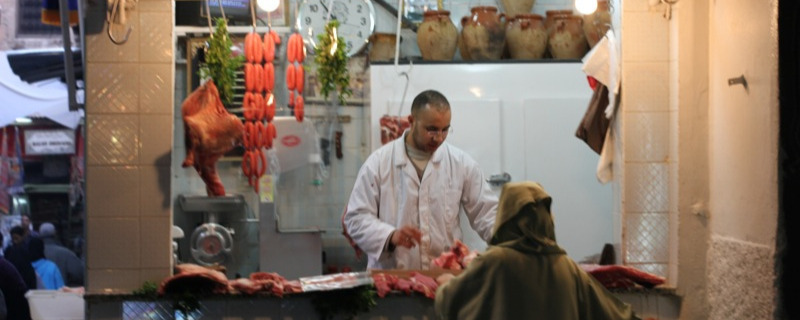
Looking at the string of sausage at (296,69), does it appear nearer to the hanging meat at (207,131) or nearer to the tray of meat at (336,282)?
the hanging meat at (207,131)

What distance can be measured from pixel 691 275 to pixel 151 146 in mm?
3254

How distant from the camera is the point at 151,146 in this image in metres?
6.25

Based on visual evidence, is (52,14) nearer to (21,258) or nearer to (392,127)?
(392,127)

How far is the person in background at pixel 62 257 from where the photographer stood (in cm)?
1212

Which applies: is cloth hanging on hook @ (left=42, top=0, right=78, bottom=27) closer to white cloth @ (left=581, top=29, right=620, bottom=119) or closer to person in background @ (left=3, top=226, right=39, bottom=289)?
white cloth @ (left=581, top=29, right=620, bottom=119)

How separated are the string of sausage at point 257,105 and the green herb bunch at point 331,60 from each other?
563 millimetres

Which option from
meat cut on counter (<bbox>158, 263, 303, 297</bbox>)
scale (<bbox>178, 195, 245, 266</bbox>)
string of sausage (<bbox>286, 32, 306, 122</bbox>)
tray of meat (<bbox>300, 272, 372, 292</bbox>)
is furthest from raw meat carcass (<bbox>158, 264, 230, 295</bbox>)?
scale (<bbox>178, 195, 245, 266</bbox>)

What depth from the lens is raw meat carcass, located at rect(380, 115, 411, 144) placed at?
906 cm

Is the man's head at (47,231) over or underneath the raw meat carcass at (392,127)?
underneath

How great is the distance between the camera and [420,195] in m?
6.97

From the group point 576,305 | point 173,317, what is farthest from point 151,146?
point 576,305

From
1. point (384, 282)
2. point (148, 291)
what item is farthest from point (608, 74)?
point (148, 291)

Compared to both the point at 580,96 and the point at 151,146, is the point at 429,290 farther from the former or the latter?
the point at 580,96

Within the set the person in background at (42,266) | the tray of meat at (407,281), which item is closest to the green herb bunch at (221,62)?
the tray of meat at (407,281)
